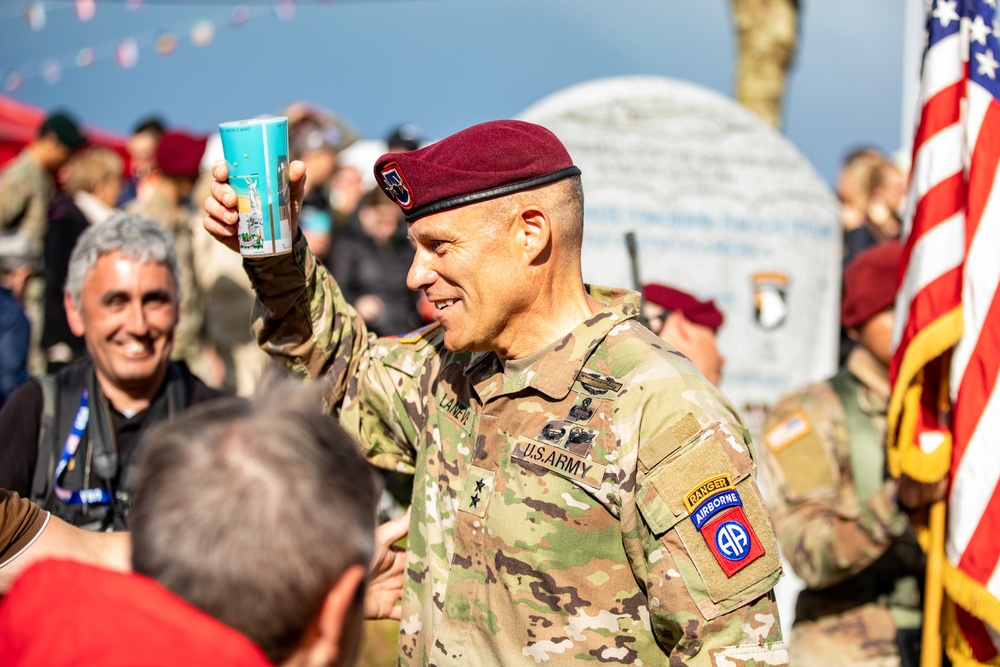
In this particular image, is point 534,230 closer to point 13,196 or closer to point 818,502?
point 818,502

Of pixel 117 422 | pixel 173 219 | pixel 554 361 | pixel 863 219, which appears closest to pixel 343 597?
pixel 554 361

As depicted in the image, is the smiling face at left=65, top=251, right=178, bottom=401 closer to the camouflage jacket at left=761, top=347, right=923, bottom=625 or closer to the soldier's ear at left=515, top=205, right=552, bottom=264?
the soldier's ear at left=515, top=205, right=552, bottom=264

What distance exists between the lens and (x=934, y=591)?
3096 millimetres

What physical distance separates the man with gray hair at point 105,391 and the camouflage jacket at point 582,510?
1.06 metres

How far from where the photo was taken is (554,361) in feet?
7.21

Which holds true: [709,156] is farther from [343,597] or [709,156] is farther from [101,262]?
[343,597]

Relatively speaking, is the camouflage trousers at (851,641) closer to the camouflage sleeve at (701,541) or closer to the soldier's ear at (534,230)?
the camouflage sleeve at (701,541)

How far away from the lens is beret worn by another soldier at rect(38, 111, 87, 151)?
6922mm

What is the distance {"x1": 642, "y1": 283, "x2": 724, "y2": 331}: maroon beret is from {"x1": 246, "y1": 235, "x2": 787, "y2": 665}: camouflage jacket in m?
1.34

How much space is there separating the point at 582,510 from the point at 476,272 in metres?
0.59

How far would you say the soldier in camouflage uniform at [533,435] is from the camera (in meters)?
1.93

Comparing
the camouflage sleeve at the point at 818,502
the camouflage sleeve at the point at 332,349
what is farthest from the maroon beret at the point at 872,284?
the camouflage sleeve at the point at 332,349

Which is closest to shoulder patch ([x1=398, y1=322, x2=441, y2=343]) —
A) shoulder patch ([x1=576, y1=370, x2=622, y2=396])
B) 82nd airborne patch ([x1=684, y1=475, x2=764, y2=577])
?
shoulder patch ([x1=576, y1=370, x2=622, y2=396])

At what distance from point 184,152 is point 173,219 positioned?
1.34 feet
